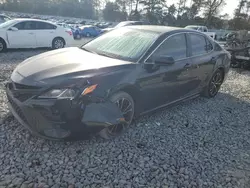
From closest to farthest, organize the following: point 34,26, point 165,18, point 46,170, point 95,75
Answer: point 46,170 → point 95,75 → point 34,26 → point 165,18

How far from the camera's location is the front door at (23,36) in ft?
32.0

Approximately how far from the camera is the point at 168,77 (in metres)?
3.99

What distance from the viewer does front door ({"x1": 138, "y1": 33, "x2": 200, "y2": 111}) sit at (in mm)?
3664

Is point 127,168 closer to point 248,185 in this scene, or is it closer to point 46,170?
point 46,170

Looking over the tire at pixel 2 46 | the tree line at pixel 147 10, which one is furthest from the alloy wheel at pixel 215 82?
the tree line at pixel 147 10

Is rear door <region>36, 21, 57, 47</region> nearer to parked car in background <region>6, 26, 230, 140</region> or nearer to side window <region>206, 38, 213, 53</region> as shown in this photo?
parked car in background <region>6, 26, 230, 140</region>

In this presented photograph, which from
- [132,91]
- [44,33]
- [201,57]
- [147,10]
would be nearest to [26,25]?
[44,33]

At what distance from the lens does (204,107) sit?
16.8ft

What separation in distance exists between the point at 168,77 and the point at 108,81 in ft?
4.15

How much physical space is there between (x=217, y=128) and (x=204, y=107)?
0.95 meters

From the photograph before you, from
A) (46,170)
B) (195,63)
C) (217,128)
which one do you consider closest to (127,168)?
(46,170)

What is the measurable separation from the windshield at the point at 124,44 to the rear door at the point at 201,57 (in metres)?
1.02

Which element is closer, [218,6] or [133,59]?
[133,59]

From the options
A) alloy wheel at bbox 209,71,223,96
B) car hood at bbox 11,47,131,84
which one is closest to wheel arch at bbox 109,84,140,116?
car hood at bbox 11,47,131,84
